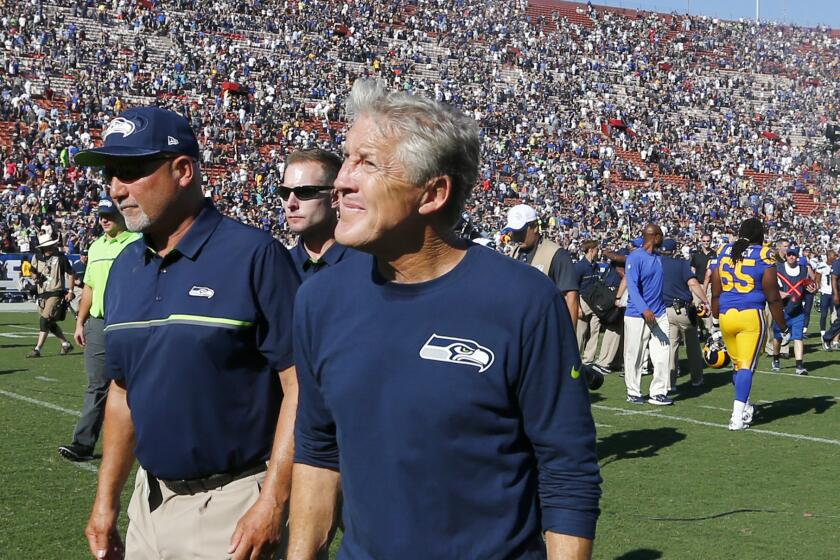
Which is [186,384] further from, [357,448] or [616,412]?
[616,412]

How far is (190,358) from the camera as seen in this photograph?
3.29 m

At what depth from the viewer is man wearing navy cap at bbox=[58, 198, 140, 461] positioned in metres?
8.89

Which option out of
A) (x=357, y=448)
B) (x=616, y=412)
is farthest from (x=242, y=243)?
(x=616, y=412)

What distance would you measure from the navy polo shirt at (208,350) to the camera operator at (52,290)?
14084 mm

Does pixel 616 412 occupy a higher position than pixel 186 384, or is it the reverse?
pixel 186 384

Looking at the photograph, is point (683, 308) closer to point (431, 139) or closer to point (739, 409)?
point (739, 409)

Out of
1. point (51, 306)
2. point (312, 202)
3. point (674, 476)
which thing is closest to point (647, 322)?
point (674, 476)

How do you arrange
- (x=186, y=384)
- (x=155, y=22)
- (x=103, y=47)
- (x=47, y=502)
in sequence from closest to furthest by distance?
(x=186, y=384) → (x=47, y=502) → (x=103, y=47) → (x=155, y=22)

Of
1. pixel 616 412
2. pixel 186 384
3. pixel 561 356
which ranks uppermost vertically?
pixel 561 356

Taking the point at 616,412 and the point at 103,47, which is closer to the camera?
the point at 616,412

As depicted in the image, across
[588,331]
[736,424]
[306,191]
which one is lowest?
[588,331]

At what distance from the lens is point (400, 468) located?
7.66 ft

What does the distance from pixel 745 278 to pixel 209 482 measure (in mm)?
8317

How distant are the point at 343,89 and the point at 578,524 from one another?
46.4 meters
